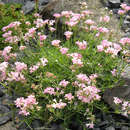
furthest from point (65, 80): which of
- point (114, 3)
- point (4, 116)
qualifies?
point (114, 3)

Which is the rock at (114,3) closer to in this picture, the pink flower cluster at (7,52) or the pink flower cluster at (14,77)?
the pink flower cluster at (7,52)

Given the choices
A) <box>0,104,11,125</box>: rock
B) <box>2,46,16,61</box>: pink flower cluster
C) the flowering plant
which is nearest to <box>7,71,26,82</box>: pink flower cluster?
the flowering plant

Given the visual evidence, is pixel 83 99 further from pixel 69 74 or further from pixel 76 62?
pixel 69 74

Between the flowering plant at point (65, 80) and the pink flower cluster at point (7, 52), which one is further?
the pink flower cluster at point (7, 52)

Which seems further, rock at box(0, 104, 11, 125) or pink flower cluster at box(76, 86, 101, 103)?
rock at box(0, 104, 11, 125)

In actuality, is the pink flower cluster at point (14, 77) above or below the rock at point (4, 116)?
above

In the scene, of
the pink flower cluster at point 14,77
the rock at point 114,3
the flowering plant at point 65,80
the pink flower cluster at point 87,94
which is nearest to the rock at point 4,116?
the flowering plant at point 65,80

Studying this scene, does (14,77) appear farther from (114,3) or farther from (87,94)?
(114,3)

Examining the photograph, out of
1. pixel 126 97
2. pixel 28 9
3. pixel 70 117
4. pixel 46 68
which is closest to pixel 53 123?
pixel 70 117

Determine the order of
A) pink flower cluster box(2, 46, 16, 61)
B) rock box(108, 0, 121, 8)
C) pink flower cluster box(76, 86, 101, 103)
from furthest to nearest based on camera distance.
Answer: rock box(108, 0, 121, 8) → pink flower cluster box(2, 46, 16, 61) → pink flower cluster box(76, 86, 101, 103)

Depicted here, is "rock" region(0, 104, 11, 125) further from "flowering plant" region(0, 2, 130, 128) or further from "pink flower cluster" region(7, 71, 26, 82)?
"pink flower cluster" region(7, 71, 26, 82)

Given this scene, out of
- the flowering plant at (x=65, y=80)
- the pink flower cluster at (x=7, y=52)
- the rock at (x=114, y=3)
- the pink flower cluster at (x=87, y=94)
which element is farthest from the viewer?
the rock at (x=114, y=3)
